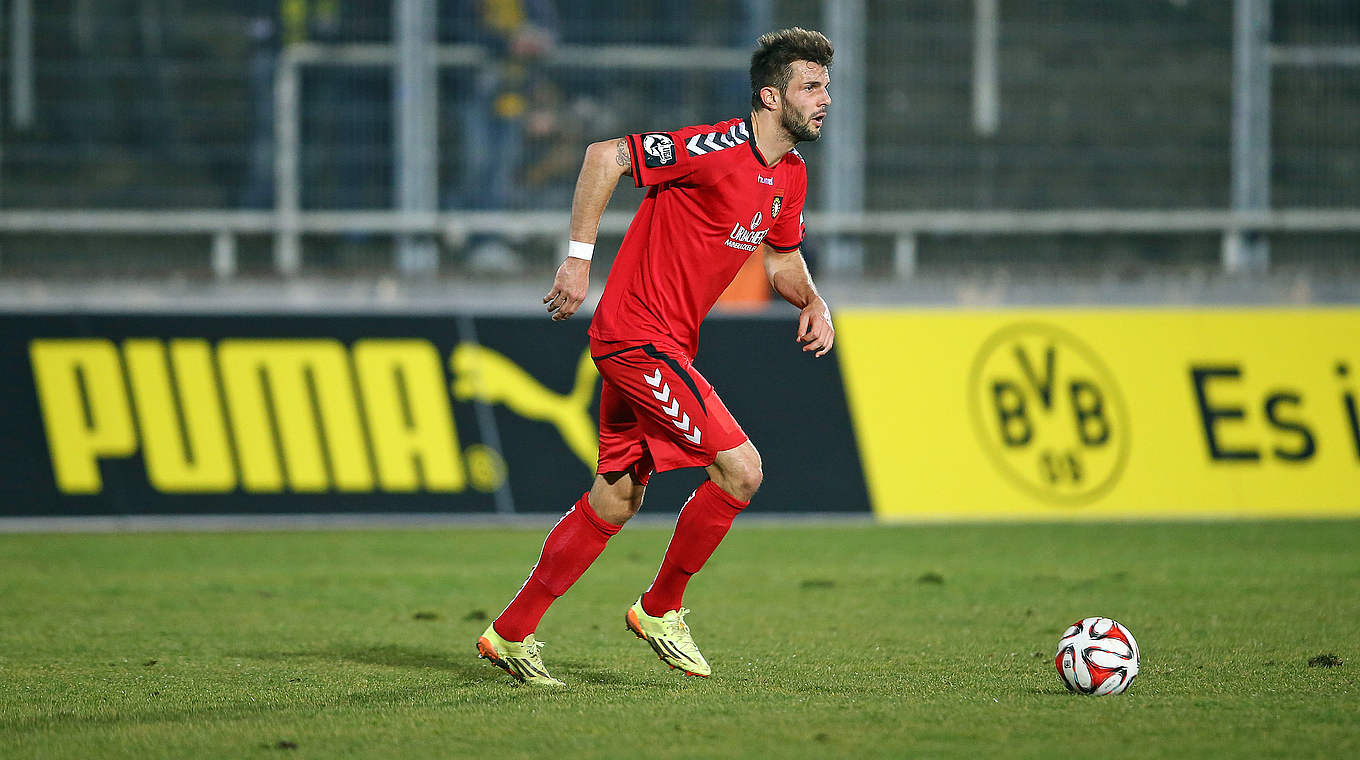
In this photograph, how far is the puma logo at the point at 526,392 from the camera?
10836 mm

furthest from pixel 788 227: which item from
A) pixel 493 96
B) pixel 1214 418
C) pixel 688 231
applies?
pixel 493 96

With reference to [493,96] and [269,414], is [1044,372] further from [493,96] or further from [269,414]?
[493,96]

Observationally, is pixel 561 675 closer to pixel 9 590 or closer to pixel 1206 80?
pixel 9 590

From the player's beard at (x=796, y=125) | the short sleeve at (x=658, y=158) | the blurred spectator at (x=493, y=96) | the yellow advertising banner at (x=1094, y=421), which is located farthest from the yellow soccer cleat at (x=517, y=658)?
the blurred spectator at (x=493, y=96)

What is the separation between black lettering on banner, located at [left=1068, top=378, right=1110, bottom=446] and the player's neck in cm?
572

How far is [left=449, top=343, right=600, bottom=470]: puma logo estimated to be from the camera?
1084cm

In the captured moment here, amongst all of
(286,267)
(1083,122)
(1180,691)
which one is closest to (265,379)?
(286,267)

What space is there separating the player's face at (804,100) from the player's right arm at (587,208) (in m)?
0.54

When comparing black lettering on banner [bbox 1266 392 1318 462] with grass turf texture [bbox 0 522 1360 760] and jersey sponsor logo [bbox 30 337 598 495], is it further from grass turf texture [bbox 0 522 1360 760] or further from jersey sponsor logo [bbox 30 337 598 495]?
jersey sponsor logo [bbox 30 337 598 495]

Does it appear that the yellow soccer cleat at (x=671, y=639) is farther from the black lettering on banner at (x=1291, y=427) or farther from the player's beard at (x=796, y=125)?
the black lettering on banner at (x=1291, y=427)

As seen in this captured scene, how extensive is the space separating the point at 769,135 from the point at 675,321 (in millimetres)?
666

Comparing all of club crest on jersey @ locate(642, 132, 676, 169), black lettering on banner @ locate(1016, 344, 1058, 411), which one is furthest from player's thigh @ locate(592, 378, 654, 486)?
black lettering on banner @ locate(1016, 344, 1058, 411)

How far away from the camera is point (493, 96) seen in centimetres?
1487

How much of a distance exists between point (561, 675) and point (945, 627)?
183 centimetres
